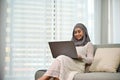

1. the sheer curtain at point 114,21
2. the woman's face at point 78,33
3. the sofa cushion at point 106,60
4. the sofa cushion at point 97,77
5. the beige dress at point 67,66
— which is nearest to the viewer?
the sofa cushion at point 97,77

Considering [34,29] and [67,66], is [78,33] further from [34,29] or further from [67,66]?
[34,29]

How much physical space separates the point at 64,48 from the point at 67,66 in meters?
0.24

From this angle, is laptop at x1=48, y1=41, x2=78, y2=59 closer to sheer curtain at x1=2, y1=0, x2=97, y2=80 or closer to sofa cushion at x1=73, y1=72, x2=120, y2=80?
sofa cushion at x1=73, y1=72, x2=120, y2=80

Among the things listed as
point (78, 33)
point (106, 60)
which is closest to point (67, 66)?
point (106, 60)

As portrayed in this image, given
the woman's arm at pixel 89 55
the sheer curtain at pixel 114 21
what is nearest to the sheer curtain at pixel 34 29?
the sheer curtain at pixel 114 21

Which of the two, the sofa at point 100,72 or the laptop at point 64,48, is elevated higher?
the laptop at point 64,48

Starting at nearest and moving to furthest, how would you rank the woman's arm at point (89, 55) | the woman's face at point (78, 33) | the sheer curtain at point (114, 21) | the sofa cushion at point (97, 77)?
the sofa cushion at point (97, 77) → the woman's arm at point (89, 55) → the woman's face at point (78, 33) → the sheer curtain at point (114, 21)

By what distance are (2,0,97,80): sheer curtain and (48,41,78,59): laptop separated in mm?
1158

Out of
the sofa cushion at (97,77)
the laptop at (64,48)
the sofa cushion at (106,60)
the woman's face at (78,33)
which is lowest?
the sofa cushion at (97,77)

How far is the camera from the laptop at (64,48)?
9.59 feet

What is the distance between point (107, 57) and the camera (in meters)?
3.18

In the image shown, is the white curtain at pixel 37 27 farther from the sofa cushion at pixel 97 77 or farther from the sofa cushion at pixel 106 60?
the sofa cushion at pixel 97 77

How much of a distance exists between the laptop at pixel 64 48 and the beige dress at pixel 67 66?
0.07m

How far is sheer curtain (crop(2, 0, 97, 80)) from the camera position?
162 inches
